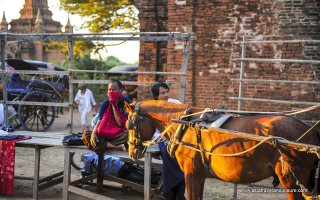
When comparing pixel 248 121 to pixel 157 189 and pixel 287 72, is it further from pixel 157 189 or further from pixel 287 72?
pixel 287 72

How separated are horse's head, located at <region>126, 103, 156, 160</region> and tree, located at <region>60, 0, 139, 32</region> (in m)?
11.2

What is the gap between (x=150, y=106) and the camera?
4926 millimetres

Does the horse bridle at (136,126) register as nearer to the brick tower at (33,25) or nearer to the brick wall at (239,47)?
the brick wall at (239,47)

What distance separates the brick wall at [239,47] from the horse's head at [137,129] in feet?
14.6

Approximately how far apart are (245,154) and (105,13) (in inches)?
497

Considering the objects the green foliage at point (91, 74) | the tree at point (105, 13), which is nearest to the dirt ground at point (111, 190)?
the tree at point (105, 13)

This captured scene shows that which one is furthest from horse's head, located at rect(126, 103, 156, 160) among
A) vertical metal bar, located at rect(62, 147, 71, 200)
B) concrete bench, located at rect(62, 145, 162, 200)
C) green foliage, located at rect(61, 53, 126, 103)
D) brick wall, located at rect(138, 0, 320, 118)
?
green foliage, located at rect(61, 53, 126, 103)

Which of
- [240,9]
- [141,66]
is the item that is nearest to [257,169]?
[240,9]

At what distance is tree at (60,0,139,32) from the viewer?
15.9 metres

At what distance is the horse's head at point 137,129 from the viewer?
486 cm

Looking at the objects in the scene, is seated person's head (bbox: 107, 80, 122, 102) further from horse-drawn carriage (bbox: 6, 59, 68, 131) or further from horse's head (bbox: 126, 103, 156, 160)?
horse-drawn carriage (bbox: 6, 59, 68, 131)

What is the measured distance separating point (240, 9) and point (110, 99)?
175 inches

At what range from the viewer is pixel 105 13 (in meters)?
15.9

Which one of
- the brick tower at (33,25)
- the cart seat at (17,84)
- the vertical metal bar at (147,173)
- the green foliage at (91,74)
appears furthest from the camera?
the brick tower at (33,25)
